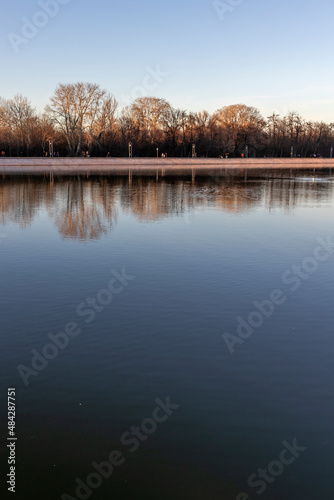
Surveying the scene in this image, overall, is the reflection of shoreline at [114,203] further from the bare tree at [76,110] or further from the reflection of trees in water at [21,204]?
the bare tree at [76,110]

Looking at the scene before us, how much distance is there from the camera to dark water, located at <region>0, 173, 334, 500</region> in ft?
15.0

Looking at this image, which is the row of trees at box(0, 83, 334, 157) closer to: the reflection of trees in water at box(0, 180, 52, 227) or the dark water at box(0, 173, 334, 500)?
the reflection of trees in water at box(0, 180, 52, 227)

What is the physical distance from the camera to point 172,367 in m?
6.48

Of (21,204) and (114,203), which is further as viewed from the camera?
A: (114,203)

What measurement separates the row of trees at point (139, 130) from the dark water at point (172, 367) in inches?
3086

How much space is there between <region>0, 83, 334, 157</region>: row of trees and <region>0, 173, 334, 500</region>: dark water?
7839 centimetres

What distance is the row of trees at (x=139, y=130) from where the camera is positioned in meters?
88.1

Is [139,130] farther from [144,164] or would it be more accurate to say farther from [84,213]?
[84,213]

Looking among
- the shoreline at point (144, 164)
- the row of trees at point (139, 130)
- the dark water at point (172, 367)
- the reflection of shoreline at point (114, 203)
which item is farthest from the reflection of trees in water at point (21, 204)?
the row of trees at point (139, 130)

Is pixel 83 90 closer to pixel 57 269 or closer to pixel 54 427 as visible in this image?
pixel 57 269

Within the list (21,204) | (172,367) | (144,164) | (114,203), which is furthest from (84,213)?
(144,164)

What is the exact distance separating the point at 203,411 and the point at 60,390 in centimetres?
180

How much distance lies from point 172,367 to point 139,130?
97.6 meters

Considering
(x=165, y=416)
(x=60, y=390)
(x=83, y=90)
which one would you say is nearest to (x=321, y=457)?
(x=165, y=416)
